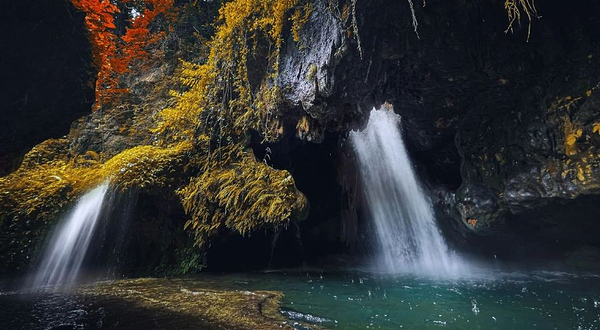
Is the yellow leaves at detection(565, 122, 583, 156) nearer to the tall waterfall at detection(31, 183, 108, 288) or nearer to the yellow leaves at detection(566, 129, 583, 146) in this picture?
the yellow leaves at detection(566, 129, 583, 146)

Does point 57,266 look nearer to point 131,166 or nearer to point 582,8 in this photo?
point 131,166

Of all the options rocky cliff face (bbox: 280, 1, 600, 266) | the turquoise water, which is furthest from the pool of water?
rocky cliff face (bbox: 280, 1, 600, 266)

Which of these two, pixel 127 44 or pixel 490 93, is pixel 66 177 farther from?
pixel 490 93

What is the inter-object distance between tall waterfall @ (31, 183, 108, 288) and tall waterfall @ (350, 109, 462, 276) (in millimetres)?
8081

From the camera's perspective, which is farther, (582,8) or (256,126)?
(256,126)

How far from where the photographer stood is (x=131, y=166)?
8312mm

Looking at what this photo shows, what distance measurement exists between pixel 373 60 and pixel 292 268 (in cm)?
621

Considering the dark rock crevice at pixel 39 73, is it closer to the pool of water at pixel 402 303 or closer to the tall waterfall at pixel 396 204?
the pool of water at pixel 402 303

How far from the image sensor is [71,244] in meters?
7.48

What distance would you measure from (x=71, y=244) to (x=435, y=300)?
A: 7757 millimetres

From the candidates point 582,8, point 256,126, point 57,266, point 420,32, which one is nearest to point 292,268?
point 256,126

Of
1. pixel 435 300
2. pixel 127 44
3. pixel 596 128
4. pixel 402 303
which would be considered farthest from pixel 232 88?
pixel 596 128

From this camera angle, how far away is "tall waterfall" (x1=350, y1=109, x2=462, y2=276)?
11062 millimetres

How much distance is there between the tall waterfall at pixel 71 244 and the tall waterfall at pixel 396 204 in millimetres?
8081
